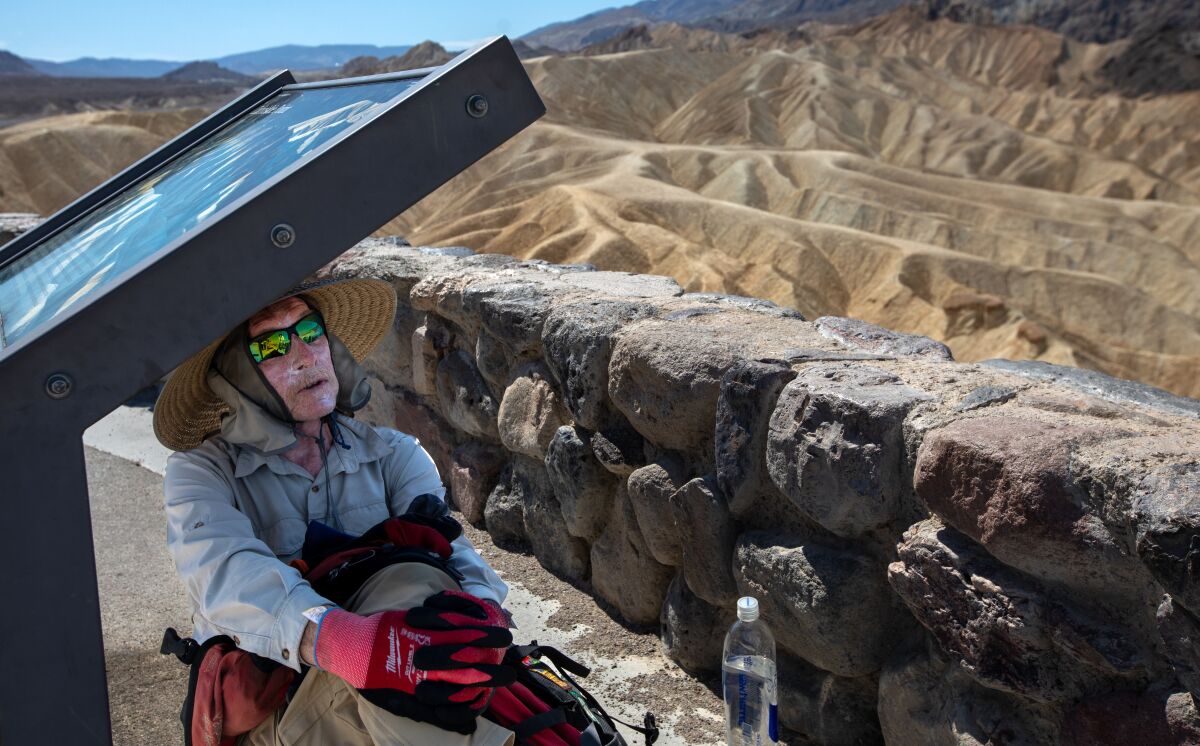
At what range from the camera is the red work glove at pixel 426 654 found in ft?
5.32

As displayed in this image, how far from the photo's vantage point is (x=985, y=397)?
227 centimetres

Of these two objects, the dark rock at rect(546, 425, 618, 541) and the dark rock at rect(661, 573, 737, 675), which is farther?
the dark rock at rect(546, 425, 618, 541)

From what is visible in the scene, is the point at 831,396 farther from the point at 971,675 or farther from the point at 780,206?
the point at 780,206

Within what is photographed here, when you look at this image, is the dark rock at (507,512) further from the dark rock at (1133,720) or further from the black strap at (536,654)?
the dark rock at (1133,720)

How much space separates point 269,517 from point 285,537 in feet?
0.19

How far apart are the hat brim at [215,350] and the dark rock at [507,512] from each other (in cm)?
150

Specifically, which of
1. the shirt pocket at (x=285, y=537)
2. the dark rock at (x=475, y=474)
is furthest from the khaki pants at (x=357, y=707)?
the dark rock at (x=475, y=474)

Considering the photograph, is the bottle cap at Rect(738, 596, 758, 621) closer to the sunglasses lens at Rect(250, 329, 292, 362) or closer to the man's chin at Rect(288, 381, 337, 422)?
the man's chin at Rect(288, 381, 337, 422)

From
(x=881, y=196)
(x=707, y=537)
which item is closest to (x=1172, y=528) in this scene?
(x=707, y=537)

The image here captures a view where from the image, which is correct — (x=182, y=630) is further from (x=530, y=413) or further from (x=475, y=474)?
(x=530, y=413)

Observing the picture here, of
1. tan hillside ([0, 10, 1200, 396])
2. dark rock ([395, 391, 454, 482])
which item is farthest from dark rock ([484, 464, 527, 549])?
tan hillside ([0, 10, 1200, 396])

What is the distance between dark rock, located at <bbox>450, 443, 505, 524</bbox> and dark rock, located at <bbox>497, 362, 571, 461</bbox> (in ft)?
0.91

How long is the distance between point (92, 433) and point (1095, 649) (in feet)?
17.7

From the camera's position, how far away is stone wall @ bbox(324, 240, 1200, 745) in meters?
1.79
